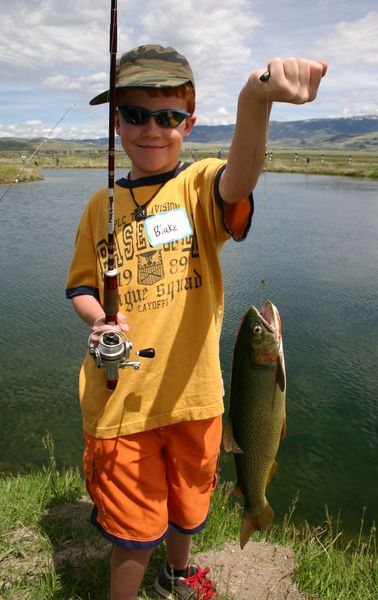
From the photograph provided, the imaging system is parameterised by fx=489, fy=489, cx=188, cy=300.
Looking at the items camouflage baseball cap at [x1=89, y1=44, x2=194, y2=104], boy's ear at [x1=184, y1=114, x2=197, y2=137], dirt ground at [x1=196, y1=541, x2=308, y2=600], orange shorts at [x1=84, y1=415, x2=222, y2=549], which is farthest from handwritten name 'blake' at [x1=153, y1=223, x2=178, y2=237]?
dirt ground at [x1=196, y1=541, x2=308, y2=600]

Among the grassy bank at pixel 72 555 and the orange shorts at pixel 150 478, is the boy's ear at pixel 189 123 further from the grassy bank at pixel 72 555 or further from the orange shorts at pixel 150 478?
the grassy bank at pixel 72 555

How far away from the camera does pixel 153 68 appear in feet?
6.65

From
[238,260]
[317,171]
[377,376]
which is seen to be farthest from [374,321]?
[317,171]

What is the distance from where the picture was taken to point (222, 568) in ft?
9.70

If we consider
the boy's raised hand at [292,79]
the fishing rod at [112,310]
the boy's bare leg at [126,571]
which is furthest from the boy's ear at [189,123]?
the boy's bare leg at [126,571]

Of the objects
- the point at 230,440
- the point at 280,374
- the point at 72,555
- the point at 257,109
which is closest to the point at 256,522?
Answer: the point at 230,440

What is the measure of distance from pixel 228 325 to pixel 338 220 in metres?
10.6

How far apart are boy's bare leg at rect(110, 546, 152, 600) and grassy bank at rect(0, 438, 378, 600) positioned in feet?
1.57

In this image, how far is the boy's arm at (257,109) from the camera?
1.44m

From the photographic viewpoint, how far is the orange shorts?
6.97 feet

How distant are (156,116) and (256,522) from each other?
6.29ft

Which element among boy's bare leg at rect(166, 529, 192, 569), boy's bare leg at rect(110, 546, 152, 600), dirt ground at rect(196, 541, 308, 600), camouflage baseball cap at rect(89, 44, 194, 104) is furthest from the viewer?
dirt ground at rect(196, 541, 308, 600)

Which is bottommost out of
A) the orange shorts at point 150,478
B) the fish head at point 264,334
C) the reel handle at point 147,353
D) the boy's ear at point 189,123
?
the orange shorts at point 150,478

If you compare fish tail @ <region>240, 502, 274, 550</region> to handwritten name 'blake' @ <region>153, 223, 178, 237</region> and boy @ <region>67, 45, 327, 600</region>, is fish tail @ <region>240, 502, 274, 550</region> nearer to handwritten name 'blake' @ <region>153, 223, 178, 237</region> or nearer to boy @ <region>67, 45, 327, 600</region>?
boy @ <region>67, 45, 327, 600</region>
